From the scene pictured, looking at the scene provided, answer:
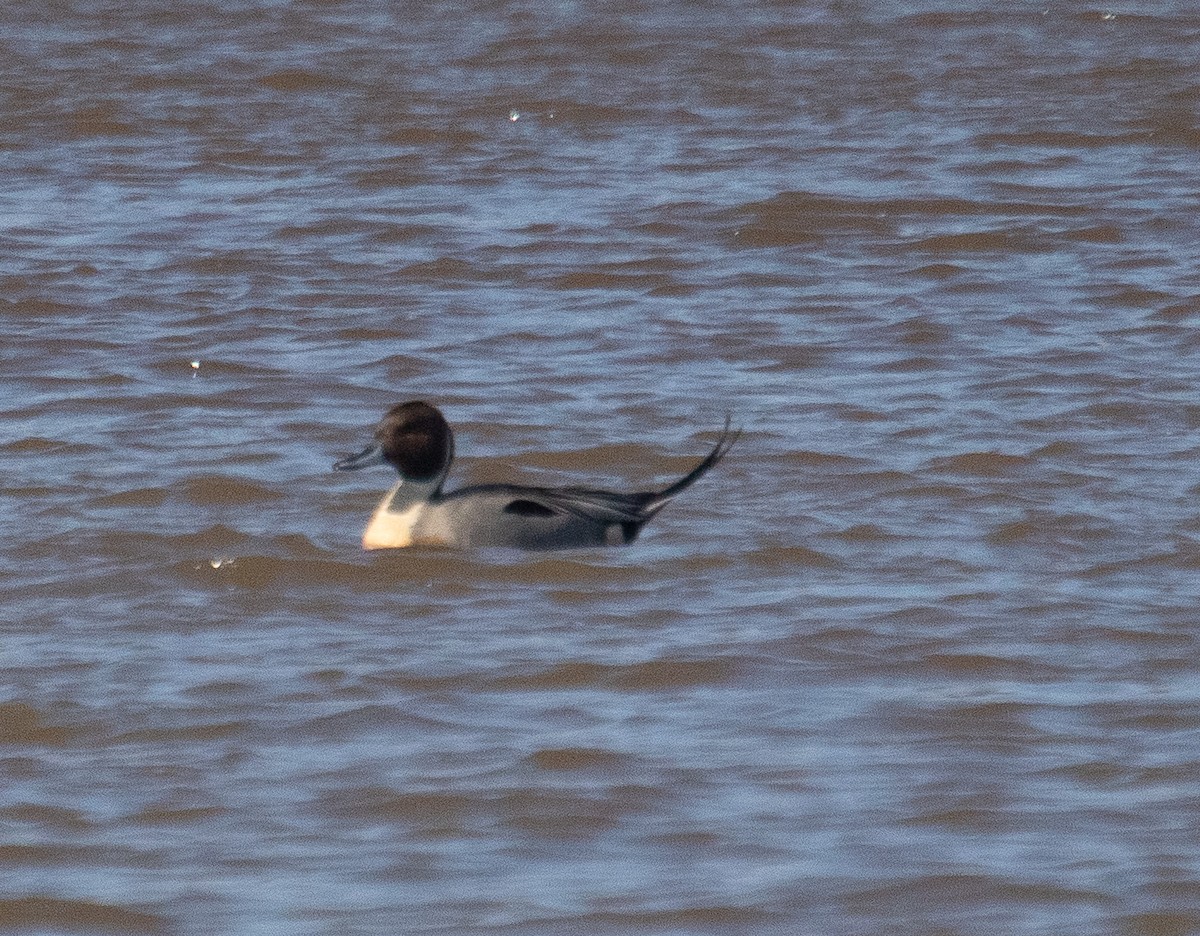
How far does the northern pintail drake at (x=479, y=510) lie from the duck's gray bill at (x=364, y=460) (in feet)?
0.04

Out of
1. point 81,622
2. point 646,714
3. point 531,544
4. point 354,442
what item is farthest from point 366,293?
point 646,714

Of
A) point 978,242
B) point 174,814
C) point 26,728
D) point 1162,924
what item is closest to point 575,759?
point 174,814

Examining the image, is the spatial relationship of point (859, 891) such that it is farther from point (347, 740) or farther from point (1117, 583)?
point (1117, 583)

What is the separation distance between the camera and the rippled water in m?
5.29

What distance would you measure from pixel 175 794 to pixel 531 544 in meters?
2.49

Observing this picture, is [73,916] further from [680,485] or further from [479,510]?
[680,485]

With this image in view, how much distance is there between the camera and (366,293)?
11.8 metres

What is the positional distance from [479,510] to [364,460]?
49 centimetres

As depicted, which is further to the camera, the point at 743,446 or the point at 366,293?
the point at 366,293

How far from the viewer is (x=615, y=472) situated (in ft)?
29.7

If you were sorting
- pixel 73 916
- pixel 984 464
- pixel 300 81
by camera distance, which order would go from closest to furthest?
pixel 73 916, pixel 984 464, pixel 300 81

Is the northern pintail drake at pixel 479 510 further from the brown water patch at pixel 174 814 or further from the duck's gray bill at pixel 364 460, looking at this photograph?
the brown water patch at pixel 174 814

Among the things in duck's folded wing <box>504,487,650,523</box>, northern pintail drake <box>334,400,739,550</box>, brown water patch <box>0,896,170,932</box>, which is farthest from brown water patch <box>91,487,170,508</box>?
brown water patch <box>0,896,170,932</box>

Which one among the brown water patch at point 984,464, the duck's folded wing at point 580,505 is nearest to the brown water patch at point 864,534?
the duck's folded wing at point 580,505
